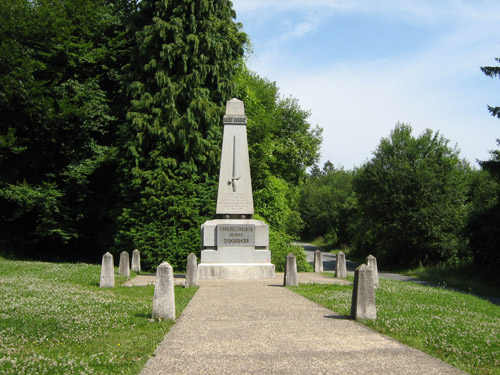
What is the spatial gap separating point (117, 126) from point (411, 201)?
23599 millimetres

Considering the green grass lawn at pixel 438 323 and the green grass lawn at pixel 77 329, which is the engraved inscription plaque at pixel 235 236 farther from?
the green grass lawn at pixel 77 329

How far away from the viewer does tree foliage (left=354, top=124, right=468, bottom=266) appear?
35156 mm

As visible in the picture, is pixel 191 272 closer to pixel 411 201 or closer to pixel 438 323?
pixel 438 323

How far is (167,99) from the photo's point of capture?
23.0m

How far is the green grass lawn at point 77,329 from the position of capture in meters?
5.52

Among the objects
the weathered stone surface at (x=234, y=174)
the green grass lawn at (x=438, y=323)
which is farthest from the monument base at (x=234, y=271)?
the green grass lawn at (x=438, y=323)

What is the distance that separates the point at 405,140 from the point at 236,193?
90.7ft

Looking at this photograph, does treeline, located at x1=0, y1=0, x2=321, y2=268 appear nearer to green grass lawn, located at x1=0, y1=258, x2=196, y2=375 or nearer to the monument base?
the monument base

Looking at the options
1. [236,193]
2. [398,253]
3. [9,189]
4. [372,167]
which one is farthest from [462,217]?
[9,189]

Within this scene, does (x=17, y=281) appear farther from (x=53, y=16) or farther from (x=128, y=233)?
(x=53, y=16)

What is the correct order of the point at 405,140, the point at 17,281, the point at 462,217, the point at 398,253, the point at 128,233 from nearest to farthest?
the point at 17,281 < the point at 128,233 < the point at 462,217 < the point at 398,253 < the point at 405,140

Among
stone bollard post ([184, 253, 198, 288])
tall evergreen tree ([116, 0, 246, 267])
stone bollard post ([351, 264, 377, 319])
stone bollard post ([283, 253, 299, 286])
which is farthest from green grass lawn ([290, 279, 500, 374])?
tall evergreen tree ([116, 0, 246, 267])

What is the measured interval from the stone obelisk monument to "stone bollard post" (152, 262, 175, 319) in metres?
7.70

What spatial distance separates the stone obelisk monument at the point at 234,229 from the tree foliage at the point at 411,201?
2092 centimetres
